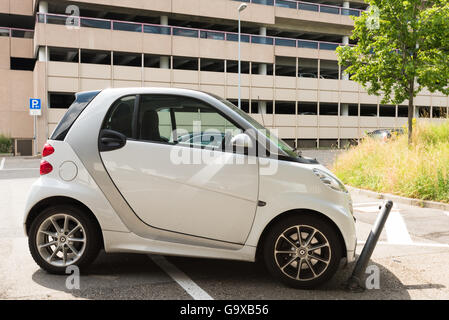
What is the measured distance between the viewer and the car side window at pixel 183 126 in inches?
160

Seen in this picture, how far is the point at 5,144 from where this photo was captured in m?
30.9

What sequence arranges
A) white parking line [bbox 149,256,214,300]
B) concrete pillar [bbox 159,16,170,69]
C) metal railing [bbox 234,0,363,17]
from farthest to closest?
1. metal railing [bbox 234,0,363,17]
2. concrete pillar [bbox 159,16,170,69]
3. white parking line [bbox 149,256,214,300]

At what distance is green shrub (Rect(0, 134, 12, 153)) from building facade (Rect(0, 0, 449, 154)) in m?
0.58

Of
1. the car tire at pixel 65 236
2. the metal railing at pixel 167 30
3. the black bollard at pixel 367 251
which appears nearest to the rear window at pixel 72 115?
the car tire at pixel 65 236

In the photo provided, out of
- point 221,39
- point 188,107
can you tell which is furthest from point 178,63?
point 188,107

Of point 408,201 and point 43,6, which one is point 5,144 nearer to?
point 43,6

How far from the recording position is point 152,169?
3932mm

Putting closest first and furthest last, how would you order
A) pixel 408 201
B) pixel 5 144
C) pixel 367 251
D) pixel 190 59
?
pixel 367 251
pixel 408 201
pixel 5 144
pixel 190 59

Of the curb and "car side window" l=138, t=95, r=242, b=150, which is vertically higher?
"car side window" l=138, t=95, r=242, b=150

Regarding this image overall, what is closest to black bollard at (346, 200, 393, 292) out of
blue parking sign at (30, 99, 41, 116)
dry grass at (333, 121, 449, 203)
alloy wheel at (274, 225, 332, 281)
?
alloy wheel at (274, 225, 332, 281)

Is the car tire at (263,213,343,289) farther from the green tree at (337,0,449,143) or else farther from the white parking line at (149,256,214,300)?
the green tree at (337,0,449,143)

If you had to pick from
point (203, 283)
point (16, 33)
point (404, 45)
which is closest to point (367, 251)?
point (203, 283)

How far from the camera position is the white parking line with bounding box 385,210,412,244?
6068mm

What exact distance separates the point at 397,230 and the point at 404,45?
9175mm
